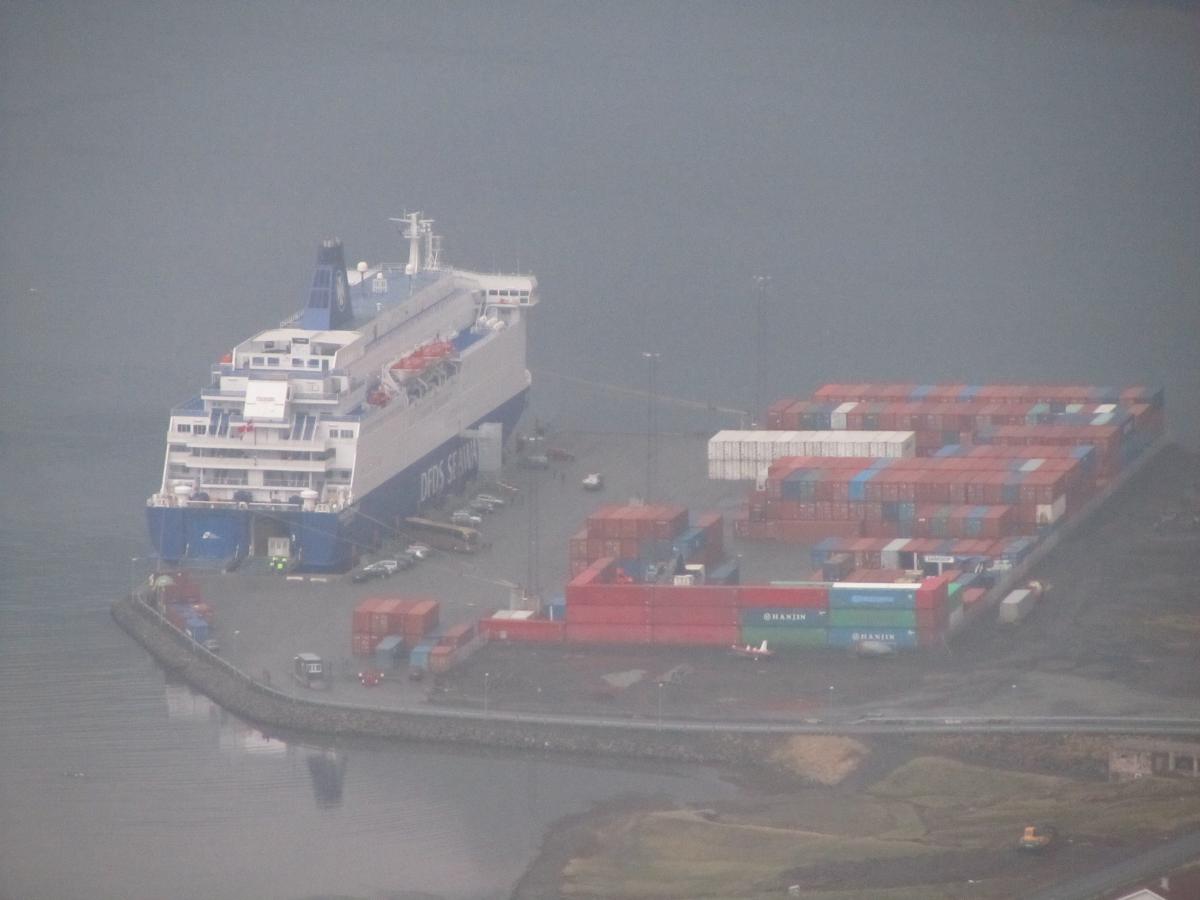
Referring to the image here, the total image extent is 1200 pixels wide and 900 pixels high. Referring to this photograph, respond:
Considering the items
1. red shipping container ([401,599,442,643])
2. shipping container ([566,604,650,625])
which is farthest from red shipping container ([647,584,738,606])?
Answer: red shipping container ([401,599,442,643])

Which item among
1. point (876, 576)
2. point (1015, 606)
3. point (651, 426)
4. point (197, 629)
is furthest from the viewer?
point (651, 426)

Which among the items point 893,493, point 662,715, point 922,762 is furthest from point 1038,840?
point 893,493

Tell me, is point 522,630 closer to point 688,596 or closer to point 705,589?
point 688,596

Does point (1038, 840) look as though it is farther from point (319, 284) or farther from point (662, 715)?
point (319, 284)

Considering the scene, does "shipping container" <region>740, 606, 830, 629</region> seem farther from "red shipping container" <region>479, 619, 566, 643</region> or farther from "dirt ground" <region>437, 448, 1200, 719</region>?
"red shipping container" <region>479, 619, 566, 643</region>

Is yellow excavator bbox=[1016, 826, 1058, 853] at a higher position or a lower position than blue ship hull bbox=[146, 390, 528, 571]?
lower

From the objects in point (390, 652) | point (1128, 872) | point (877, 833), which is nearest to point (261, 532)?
point (390, 652)

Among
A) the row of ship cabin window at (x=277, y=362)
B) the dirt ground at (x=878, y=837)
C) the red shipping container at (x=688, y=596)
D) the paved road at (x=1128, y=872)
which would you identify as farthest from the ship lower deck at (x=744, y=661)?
the paved road at (x=1128, y=872)
